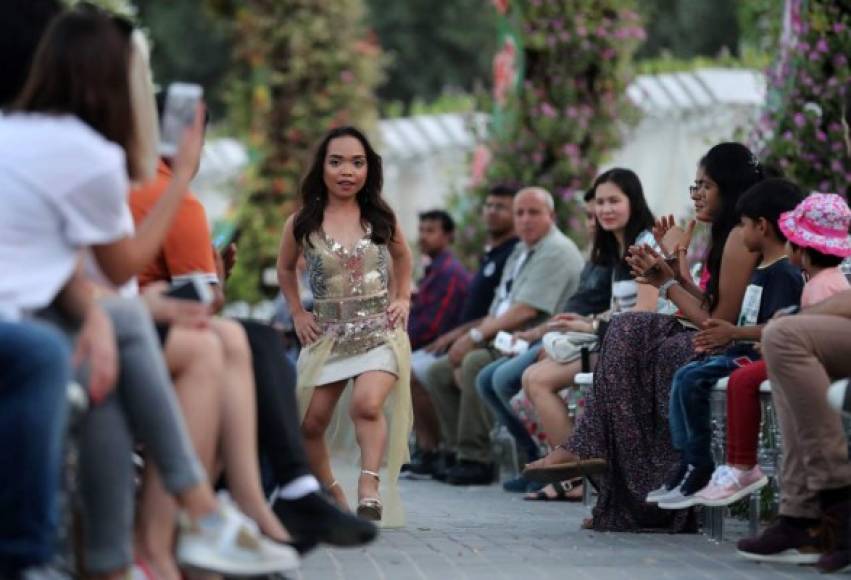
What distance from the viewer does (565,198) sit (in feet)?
50.5

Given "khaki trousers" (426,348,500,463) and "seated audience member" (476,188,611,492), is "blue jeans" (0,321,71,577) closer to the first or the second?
"seated audience member" (476,188,611,492)

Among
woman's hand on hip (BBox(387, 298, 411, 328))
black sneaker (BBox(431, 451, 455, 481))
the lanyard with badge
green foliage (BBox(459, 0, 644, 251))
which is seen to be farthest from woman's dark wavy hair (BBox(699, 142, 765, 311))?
green foliage (BBox(459, 0, 644, 251))

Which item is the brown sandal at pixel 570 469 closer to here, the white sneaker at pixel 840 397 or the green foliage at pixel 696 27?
the white sneaker at pixel 840 397

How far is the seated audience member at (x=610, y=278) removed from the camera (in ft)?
33.7

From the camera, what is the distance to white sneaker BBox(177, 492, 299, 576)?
5.40m

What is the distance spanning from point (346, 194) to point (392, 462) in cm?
128

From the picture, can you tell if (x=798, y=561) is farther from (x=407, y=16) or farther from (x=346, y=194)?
(x=407, y=16)

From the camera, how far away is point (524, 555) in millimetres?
7785

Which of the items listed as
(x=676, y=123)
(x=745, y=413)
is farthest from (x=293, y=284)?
(x=676, y=123)

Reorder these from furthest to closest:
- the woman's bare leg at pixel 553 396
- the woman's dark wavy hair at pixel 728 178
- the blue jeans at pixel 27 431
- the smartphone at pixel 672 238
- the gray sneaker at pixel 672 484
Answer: the woman's bare leg at pixel 553 396 → the smartphone at pixel 672 238 → the woman's dark wavy hair at pixel 728 178 → the gray sneaker at pixel 672 484 → the blue jeans at pixel 27 431

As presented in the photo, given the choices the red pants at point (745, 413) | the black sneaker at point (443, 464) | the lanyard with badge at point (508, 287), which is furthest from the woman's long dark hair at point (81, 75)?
the black sneaker at point (443, 464)

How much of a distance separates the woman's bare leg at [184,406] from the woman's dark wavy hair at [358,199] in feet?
12.2

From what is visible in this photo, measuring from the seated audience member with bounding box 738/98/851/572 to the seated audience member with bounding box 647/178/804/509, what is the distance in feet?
3.08

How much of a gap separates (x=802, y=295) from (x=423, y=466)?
6.92 meters
